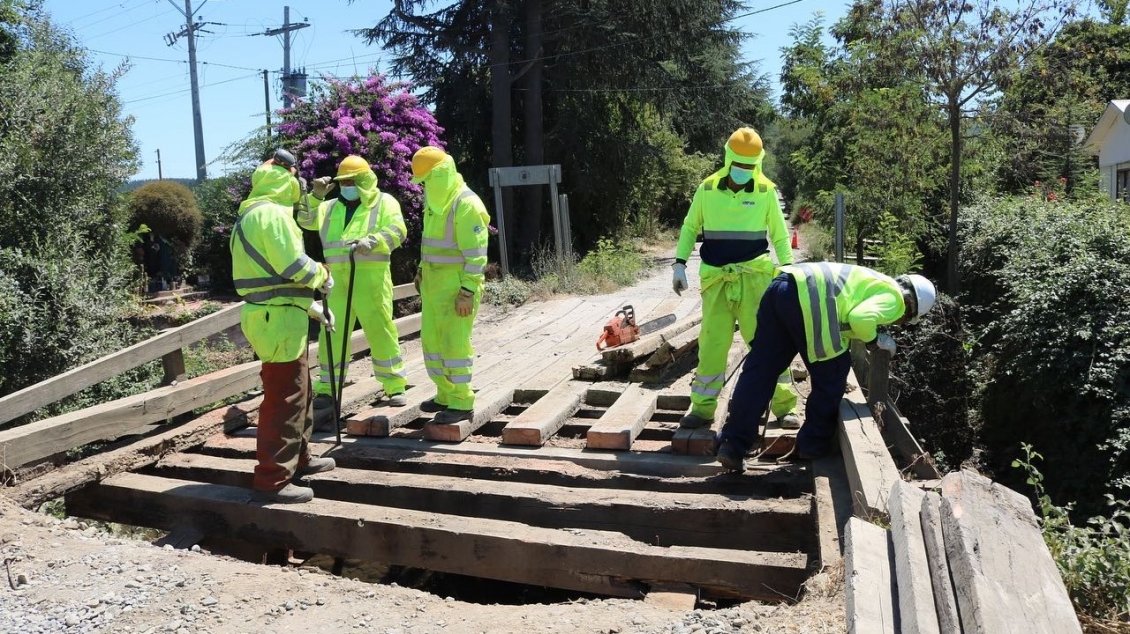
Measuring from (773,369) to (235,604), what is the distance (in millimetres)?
2905

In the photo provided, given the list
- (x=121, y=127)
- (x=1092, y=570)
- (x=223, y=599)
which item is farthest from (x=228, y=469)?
(x=121, y=127)

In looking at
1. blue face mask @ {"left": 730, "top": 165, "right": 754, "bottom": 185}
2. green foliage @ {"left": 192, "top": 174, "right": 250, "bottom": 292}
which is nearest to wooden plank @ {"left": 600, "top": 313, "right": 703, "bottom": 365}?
blue face mask @ {"left": 730, "top": 165, "right": 754, "bottom": 185}

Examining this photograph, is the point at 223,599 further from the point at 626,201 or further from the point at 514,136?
the point at 626,201

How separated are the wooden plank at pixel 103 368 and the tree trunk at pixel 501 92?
38.6ft

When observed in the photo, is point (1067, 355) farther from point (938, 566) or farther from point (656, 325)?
point (938, 566)

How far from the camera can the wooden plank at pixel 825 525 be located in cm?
368

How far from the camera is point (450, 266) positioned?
19.2ft

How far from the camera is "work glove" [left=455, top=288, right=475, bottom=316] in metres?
5.72

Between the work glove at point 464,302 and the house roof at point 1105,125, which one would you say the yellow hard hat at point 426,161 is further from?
the house roof at point 1105,125

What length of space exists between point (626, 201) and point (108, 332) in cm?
1440

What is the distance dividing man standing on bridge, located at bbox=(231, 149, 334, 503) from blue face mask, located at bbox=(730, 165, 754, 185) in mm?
2577

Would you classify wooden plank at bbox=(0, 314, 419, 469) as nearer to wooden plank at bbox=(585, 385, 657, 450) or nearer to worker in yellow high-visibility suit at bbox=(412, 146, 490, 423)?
worker in yellow high-visibility suit at bbox=(412, 146, 490, 423)

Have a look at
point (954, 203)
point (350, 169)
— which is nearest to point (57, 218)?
point (350, 169)

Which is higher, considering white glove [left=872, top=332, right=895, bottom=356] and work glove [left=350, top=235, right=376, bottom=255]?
work glove [left=350, top=235, right=376, bottom=255]
